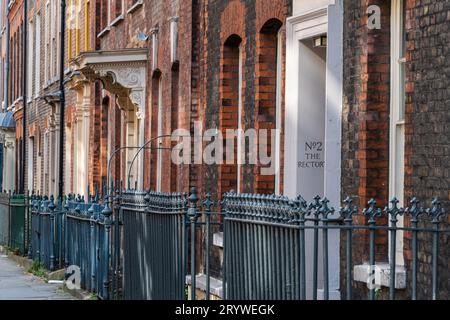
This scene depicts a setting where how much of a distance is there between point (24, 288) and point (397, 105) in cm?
813

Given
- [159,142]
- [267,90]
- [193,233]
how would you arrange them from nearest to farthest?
[193,233], [267,90], [159,142]

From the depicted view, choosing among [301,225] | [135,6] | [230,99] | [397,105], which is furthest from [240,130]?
[135,6]

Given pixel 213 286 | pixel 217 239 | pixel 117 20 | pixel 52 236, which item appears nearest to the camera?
pixel 213 286

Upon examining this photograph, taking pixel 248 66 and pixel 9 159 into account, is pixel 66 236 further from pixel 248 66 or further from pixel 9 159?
pixel 9 159

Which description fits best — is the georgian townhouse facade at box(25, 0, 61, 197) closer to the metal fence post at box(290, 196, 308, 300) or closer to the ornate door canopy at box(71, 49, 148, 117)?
the ornate door canopy at box(71, 49, 148, 117)

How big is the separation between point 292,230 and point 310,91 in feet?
14.8

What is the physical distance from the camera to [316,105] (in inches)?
508

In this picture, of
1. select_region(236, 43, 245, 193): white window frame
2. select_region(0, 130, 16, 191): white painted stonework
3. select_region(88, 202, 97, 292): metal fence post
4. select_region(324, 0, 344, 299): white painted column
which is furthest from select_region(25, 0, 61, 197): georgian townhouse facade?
select_region(324, 0, 344, 299): white painted column

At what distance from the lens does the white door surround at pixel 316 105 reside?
37.5 ft

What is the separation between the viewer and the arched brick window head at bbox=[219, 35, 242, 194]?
15.5 m
